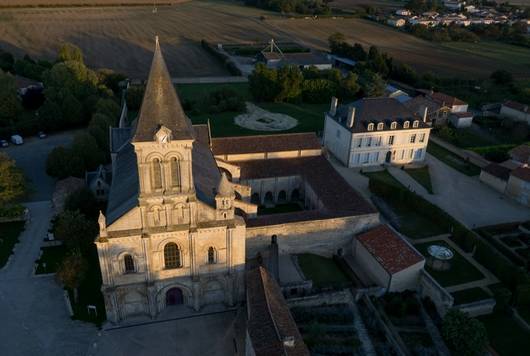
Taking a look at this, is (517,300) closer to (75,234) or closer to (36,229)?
(75,234)

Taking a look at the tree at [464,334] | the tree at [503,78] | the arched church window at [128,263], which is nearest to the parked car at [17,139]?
the arched church window at [128,263]

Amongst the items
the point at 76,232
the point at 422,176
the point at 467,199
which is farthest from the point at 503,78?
the point at 76,232

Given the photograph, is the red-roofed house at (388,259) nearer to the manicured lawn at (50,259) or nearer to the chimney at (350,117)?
the chimney at (350,117)

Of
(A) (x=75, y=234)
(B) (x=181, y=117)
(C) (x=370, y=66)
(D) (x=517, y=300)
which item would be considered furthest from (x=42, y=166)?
(C) (x=370, y=66)

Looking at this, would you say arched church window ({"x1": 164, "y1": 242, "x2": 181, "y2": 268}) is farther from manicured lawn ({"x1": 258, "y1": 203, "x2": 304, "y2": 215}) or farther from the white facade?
the white facade

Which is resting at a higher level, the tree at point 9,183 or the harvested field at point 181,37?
the harvested field at point 181,37

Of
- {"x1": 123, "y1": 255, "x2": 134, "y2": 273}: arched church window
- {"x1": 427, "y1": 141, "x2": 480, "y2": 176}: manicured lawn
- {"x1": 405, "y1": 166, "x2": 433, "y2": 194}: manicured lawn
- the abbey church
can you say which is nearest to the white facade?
{"x1": 405, "y1": 166, "x2": 433, "y2": 194}: manicured lawn

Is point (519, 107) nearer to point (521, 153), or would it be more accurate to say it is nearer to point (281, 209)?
point (521, 153)
